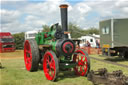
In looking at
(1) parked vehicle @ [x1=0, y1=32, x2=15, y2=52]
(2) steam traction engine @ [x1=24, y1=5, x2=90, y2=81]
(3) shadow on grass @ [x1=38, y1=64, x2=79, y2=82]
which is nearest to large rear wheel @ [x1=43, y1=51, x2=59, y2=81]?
(2) steam traction engine @ [x1=24, y1=5, x2=90, y2=81]

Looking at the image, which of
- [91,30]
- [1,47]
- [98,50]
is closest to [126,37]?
[98,50]

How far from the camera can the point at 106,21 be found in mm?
10430

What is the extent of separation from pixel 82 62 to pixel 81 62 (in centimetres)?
6

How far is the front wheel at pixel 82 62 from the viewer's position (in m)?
5.56

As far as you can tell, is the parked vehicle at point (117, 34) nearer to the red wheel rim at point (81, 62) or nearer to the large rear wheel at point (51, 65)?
the red wheel rim at point (81, 62)

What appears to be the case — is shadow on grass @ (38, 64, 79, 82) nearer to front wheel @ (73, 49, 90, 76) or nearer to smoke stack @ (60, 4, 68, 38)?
front wheel @ (73, 49, 90, 76)

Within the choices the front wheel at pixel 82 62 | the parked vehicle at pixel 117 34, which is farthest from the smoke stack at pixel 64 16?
the parked vehicle at pixel 117 34

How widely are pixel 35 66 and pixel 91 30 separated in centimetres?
5448

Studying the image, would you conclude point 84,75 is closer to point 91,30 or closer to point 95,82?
point 95,82

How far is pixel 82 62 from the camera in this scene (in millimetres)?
5863

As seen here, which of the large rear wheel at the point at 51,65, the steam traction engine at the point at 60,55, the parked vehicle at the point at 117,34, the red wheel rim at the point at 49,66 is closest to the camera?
the large rear wheel at the point at 51,65

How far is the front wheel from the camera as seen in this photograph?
5.56 meters

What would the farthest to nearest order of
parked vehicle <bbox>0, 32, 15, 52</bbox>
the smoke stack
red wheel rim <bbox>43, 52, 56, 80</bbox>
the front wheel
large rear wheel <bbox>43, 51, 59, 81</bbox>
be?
parked vehicle <bbox>0, 32, 15, 52</bbox>
the smoke stack
the front wheel
red wheel rim <bbox>43, 52, 56, 80</bbox>
large rear wheel <bbox>43, 51, 59, 81</bbox>

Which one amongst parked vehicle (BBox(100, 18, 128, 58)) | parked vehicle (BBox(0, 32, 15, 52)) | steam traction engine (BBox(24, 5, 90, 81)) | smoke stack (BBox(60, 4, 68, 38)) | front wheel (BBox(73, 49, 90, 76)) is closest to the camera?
steam traction engine (BBox(24, 5, 90, 81))
